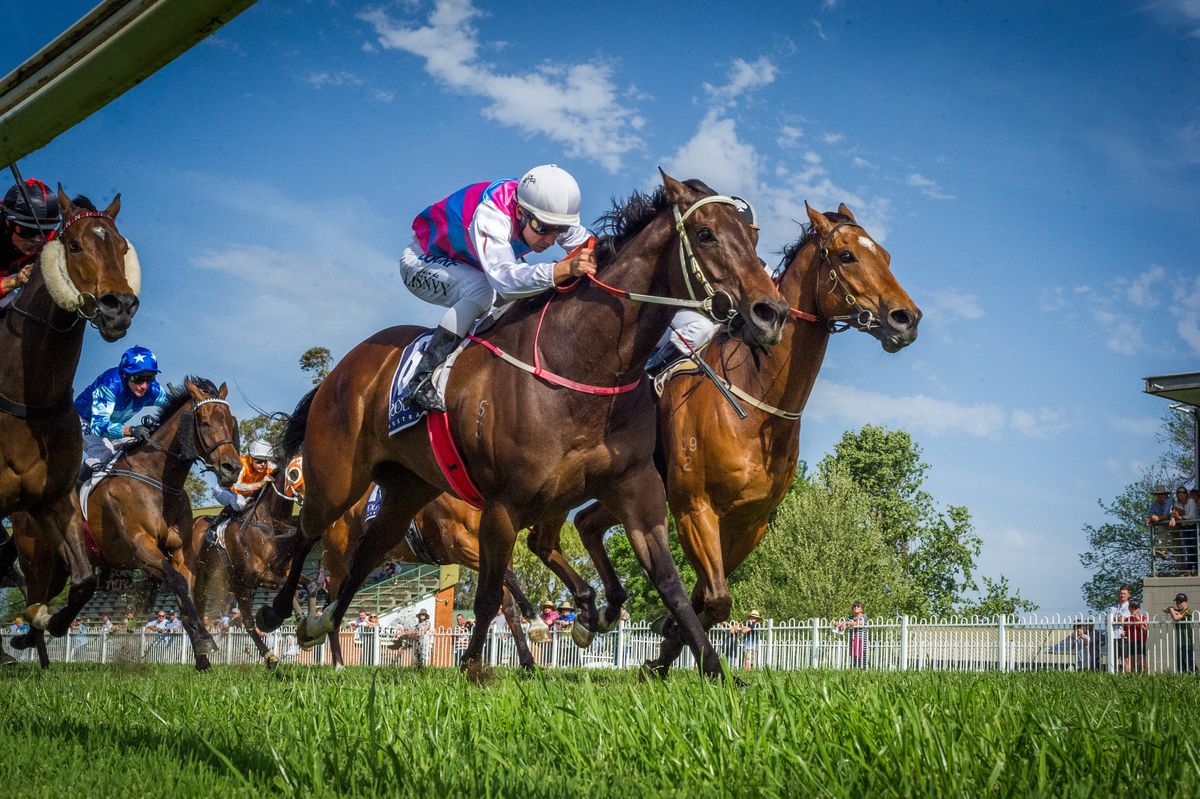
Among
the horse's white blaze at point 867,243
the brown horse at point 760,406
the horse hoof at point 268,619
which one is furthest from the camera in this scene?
the horse hoof at point 268,619

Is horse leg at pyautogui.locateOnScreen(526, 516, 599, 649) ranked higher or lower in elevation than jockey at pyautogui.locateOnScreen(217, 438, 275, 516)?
lower

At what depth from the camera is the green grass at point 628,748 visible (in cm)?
294

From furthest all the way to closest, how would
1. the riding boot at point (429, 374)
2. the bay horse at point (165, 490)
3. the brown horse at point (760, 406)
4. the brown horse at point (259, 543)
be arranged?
the brown horse at point (259, 543)
the bay horse at point (165, 490)
the brown horse at point (760, 406)
the riding boot at point (429, 374)

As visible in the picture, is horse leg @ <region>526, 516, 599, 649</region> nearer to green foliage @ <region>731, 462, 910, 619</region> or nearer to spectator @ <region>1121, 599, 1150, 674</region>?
spectator @ <region>1121, 599, 1150, 674</region>

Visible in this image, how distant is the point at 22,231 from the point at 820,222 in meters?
6.39

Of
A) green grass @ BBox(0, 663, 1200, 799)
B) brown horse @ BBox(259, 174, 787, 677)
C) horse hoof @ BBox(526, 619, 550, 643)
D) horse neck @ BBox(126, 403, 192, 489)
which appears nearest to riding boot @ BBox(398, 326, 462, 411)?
brown horse @ BBox(259, 174, 787, 677)

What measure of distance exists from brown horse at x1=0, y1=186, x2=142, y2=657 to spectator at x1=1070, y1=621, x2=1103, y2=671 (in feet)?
56.2

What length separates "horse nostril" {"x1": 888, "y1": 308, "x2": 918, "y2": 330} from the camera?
797cm

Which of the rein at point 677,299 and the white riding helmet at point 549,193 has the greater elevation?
the white riding helmet at point 549,193

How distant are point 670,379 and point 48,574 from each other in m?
7.02

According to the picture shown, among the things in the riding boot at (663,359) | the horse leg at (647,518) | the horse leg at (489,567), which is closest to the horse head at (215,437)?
the riding boot at (663,359)

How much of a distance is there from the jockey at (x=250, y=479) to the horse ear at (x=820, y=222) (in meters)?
12.0

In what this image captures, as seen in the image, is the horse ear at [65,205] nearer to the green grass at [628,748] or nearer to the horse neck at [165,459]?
the green grass at [628,748]

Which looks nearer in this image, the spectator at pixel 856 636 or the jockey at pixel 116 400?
the jockey at pixel 116 400
